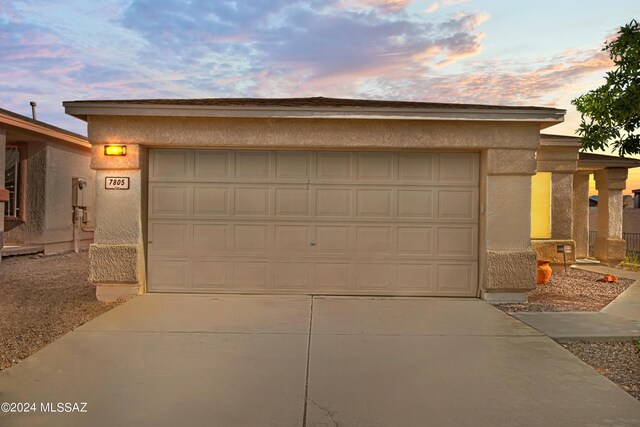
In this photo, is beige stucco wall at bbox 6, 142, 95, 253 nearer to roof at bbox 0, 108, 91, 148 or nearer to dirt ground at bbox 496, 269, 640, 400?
roof at bbox 0, 108, 91, 148

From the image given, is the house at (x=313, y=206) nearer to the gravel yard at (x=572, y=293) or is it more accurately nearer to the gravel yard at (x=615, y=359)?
the gravel yard at (x=572, y=293)

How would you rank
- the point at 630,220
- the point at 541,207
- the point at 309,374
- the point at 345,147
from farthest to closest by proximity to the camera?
the point at 630,220 < the point at 541,207 < the point at 345,147 < the point at 309,374

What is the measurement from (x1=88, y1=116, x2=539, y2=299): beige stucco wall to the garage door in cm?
30

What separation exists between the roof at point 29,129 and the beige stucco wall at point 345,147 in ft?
20.6

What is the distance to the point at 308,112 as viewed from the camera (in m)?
8.34

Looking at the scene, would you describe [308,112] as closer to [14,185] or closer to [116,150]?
[116,150]

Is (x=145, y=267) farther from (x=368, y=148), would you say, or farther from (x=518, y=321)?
(x=518, y=321)

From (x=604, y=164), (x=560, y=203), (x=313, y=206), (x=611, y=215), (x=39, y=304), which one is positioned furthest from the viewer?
(x=611, y=215)

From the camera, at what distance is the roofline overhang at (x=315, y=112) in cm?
830

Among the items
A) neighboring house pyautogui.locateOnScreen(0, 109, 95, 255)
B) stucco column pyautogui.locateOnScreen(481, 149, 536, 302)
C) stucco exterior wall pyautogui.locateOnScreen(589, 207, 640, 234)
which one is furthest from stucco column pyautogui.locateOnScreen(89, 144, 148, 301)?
stucco exterior wall pyautogui.locateOnScreen(589, 207, 640, 234)

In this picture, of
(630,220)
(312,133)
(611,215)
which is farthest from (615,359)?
(630,220)

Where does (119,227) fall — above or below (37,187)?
below

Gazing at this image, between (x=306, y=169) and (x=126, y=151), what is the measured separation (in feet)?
9.00

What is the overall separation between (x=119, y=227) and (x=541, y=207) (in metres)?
8.87
